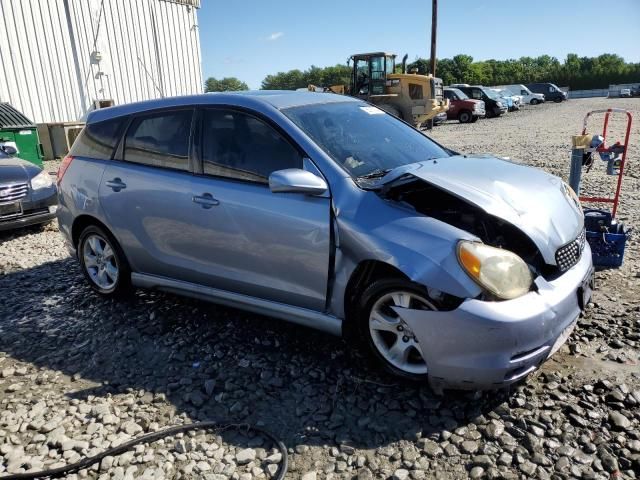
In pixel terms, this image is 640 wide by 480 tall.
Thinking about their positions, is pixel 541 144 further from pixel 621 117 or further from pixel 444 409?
pixel 444 409

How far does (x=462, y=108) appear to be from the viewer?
2814cm

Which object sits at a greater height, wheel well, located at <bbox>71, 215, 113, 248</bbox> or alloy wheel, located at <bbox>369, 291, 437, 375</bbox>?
wheel well, located at <bbox>71, 215, 113, 248</bbox>

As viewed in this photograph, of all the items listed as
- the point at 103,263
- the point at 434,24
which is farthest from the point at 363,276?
the point at 434,24

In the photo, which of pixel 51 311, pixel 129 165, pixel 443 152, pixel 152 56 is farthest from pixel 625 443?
pixel 152 56

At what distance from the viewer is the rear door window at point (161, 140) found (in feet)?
12.8

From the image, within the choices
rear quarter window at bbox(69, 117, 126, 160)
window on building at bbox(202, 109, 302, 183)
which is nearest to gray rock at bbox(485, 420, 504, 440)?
window on building at bbox(202, 109, 302, 183)

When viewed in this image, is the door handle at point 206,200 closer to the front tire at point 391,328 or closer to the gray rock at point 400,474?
the front tire at point 391,328

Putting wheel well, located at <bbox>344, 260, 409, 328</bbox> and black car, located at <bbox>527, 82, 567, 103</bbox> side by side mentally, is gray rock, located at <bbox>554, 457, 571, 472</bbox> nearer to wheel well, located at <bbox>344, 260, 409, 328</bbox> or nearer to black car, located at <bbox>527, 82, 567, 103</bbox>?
wheel well, located at <bbox>344, 260, 409, 328</bbox>

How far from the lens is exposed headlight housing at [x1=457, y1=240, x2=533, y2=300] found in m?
2.66

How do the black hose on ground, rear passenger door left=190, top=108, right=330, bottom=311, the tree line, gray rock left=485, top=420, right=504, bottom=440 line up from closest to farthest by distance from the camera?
the black hose on ground, gray rock left=485, top=420, right=504, bottom=440, rear passenger door left=190, top=108, right=330, bottom=311, the tree line

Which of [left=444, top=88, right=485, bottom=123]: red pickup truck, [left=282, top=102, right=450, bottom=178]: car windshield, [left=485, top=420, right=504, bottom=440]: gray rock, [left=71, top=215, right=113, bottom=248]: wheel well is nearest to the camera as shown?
[left=485, top=420, right=504, bottom=440]: gray rock

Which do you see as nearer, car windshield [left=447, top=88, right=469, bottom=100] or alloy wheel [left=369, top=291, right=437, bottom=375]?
alloy wheel [left=369, top=291, right=437, bottom=375]

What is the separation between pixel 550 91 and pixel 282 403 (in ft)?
168

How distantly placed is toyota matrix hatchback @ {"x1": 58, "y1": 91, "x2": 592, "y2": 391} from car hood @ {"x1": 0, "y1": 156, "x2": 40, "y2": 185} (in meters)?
3.26
